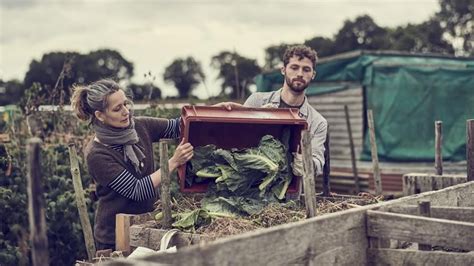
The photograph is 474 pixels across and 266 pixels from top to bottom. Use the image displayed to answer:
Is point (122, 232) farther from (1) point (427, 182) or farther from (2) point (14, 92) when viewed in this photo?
(2) point (14, 92)

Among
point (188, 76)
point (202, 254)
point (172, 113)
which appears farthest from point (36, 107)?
point (188, 76)

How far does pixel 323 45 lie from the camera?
191ft

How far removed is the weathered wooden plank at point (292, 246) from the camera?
302 centimetres

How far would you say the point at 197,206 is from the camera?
5.16 m

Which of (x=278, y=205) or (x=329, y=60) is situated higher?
(x=329, y=60)

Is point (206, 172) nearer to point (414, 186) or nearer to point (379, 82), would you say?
point (414, 186)

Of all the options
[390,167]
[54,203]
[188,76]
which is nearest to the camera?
[54,203]

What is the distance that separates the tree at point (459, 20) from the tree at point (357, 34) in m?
11.1

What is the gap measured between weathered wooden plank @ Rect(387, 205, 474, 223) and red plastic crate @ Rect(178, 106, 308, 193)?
1228mm

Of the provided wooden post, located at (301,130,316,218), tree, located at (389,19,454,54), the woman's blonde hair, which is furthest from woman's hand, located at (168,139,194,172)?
tree, located at (389,19,454,54)

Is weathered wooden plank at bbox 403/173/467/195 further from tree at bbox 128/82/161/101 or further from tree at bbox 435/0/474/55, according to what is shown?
tree at bbox 435/0/474/55

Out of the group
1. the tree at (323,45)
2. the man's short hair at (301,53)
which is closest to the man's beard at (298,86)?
the man's short hair at (301,53)

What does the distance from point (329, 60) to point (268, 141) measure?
32.1 feet

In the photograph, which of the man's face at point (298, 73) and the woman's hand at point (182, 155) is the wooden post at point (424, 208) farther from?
the man's face at point (298, 73)
